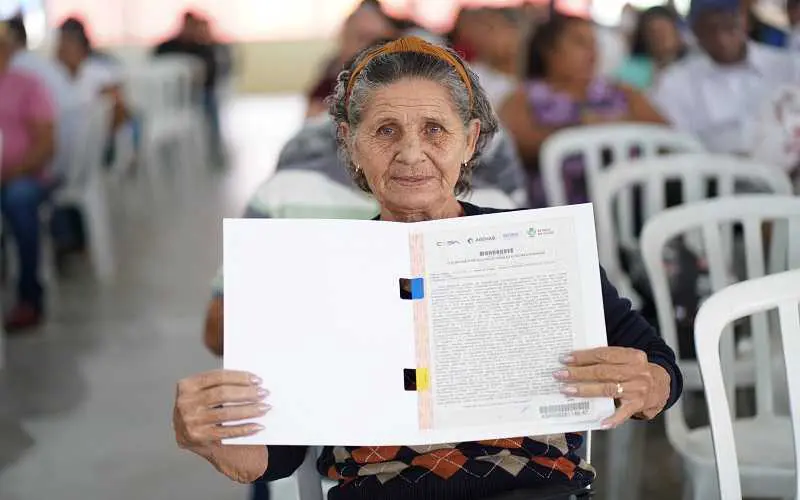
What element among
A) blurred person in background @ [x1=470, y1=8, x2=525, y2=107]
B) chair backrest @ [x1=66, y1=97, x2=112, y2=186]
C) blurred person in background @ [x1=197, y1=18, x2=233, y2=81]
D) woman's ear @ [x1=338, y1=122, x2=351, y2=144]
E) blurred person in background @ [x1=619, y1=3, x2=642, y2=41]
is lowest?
woman's ear @ [x1=338, y1=122, x2=351, y2=144]

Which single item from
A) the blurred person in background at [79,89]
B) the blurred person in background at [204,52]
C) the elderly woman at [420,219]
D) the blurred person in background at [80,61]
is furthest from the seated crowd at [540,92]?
the blurred person in background at [204,52]

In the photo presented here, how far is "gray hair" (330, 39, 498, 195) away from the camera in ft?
4.95

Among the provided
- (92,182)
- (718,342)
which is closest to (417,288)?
(718,342)

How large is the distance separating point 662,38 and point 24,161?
140 inches

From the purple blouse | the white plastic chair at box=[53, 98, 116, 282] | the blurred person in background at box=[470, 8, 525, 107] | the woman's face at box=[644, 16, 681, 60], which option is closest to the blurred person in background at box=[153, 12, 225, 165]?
the white plastic chair at box=[53, 98, 116, 282]

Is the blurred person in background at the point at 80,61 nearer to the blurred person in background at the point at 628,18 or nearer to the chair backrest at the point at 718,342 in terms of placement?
the blurred person in background at the point at 628,18

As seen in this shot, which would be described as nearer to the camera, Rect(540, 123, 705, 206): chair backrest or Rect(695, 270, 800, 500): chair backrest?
Rect(695, 270, 800, 500): chair backrest

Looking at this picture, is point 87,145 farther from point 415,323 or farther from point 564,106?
point 415,323

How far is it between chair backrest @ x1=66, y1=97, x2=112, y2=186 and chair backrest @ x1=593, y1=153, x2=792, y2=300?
9.82ft

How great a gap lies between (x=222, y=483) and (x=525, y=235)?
1.86 meters

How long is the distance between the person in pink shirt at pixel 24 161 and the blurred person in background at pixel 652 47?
3.16 metres

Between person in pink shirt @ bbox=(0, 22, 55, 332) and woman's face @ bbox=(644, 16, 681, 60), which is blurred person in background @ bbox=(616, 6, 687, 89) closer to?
woman's face @ bbox=(644, 16, 681, 60)

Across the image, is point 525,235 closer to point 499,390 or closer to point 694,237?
point 499,390

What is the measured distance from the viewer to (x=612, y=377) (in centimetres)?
133
